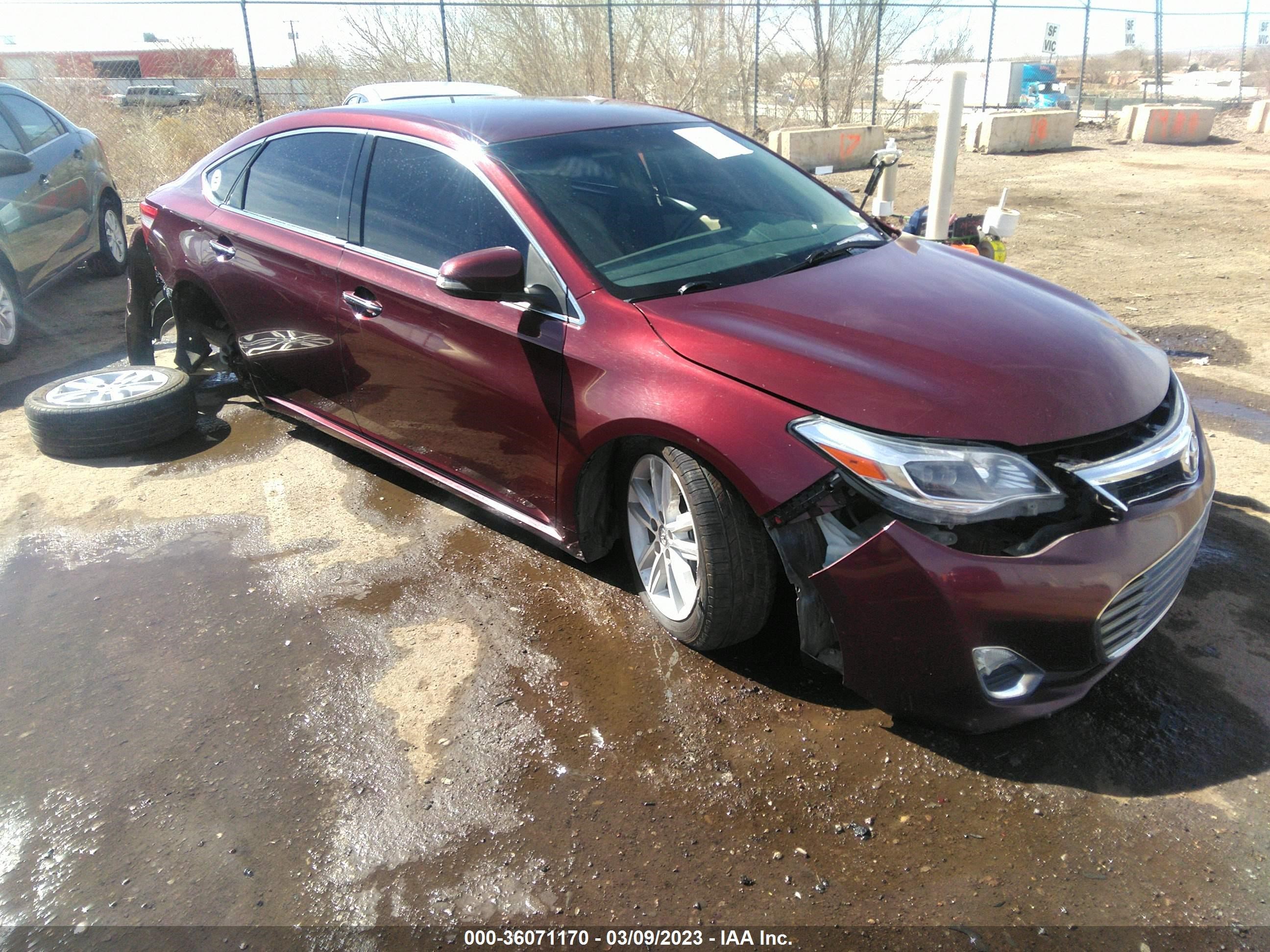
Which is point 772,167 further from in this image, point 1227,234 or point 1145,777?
point 1227,234

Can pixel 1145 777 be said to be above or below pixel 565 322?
below

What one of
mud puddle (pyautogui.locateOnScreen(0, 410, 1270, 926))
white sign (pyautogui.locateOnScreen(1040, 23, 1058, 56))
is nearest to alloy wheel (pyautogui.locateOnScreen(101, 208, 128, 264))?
mud puddle (pyautogui.locateOnScreen(0, 410, 1270, 926))

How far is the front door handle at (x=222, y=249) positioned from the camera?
14.9ft

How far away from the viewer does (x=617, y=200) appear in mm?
3471

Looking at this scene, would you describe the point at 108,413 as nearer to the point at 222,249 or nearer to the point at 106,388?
the point at 106,388

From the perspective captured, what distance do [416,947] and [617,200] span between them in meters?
2.54

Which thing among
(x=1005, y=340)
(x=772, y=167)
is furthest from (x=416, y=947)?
(x=772, y=167)

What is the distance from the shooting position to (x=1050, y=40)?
21.3m

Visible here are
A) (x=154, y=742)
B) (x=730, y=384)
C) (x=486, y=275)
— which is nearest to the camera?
(x=730, y=384)

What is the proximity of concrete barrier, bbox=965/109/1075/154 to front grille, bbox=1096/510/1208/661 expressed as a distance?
15.0 metres

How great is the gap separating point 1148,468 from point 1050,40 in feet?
74.7

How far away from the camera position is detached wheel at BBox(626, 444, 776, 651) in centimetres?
→ 276

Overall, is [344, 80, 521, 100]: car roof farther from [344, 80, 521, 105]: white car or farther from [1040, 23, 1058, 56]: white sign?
[1040, 23, 1058, 56]: white sign

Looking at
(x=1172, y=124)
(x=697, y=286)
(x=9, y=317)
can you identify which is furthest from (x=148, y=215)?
(x=1172, y=124)
